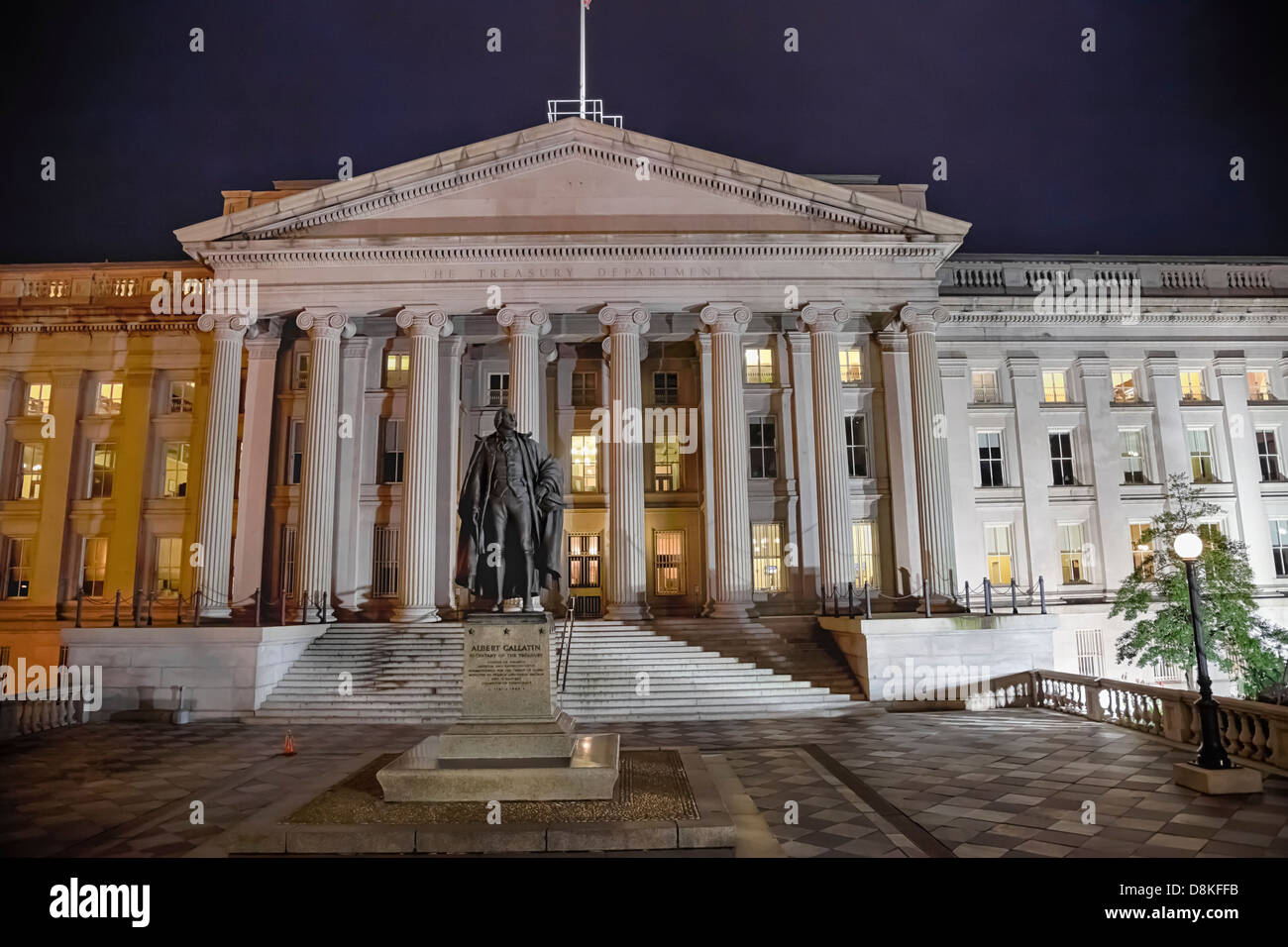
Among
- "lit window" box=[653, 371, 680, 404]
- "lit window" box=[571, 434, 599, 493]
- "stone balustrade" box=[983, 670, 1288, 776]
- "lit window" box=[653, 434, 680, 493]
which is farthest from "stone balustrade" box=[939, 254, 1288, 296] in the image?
"stone balustrade" box=[983, 670, 1288, 776]

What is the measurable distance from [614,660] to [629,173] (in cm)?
1667

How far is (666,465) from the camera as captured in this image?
95.6 feet

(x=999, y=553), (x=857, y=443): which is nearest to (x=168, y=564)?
(x=857, y=443)

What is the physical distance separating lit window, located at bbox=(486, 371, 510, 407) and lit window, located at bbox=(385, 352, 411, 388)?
3.15 metres

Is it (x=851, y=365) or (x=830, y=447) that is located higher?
Result: (x=851, y=365)

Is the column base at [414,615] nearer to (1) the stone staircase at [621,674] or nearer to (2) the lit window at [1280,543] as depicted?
(1) the stone staircase at [621,674]

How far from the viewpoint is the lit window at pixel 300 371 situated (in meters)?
29.4

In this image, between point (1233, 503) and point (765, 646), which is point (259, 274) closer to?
point (765, 646)

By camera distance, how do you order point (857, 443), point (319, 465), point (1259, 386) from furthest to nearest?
point (1259, 386) < point (857, 443) < point (319, 465)

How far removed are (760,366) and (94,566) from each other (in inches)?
1038

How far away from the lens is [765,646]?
72.0 ft

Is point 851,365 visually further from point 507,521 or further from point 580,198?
point 507,521

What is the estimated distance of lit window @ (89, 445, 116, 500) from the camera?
2998 centimetres

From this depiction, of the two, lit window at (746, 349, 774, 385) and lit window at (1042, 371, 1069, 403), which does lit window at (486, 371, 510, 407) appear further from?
lit window at (1042, 371, 1069, 403)
